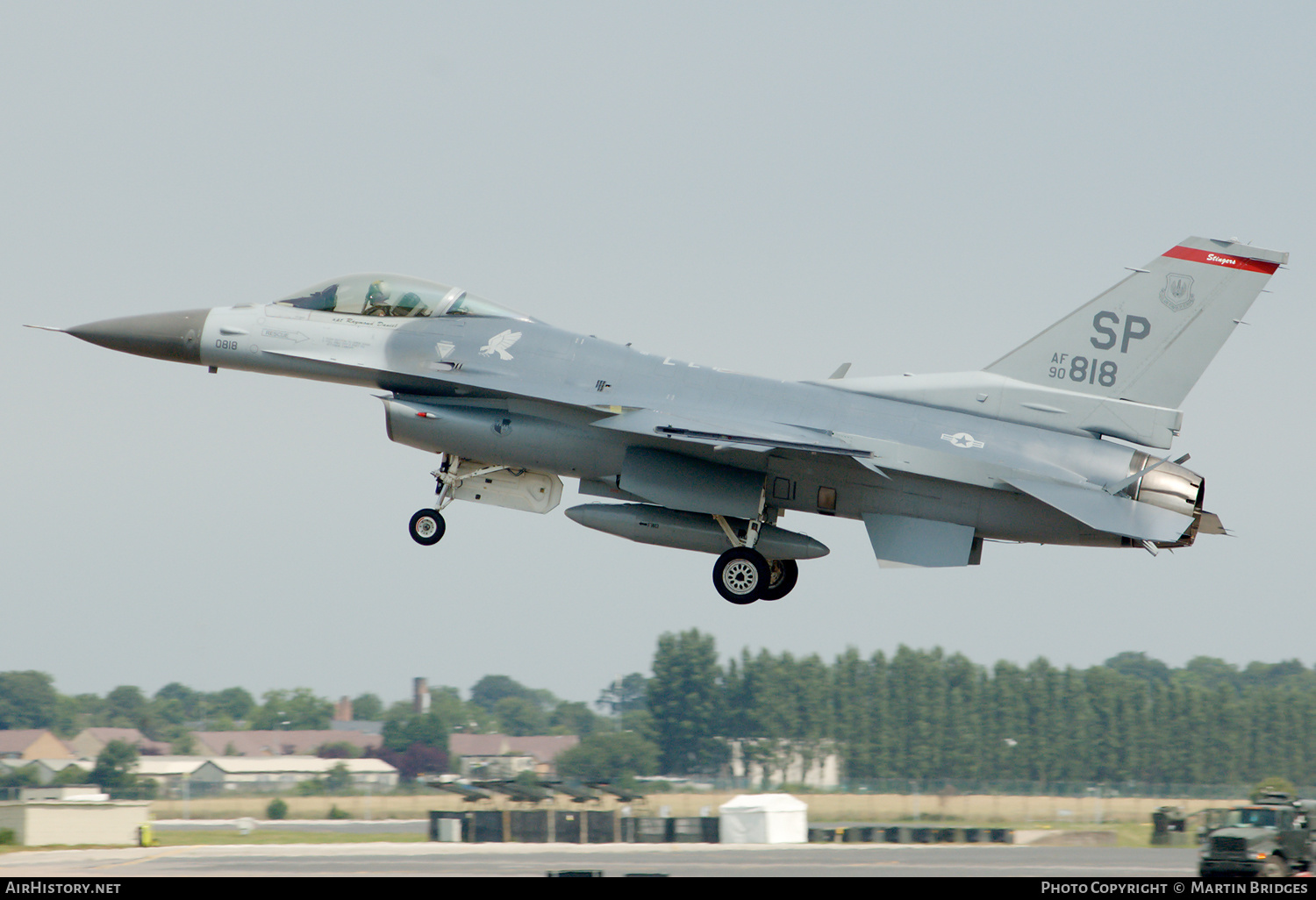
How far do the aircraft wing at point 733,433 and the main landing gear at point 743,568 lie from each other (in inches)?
43.5

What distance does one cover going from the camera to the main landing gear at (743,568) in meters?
17.1

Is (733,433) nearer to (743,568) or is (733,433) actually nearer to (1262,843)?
(743,568)

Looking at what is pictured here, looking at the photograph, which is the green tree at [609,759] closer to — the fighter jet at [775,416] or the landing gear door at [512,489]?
the landing gear door at [512,489]

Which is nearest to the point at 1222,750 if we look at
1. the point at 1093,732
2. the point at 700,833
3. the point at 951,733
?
the point at 1093,732

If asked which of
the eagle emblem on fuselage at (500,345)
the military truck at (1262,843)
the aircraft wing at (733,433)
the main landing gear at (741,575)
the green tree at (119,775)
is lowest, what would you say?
the green tree at (119,775)

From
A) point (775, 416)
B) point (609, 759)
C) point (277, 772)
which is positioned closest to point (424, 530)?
point (775, 416)

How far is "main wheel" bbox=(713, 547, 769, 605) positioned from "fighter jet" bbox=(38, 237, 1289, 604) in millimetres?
22

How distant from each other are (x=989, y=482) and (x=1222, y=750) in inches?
1503

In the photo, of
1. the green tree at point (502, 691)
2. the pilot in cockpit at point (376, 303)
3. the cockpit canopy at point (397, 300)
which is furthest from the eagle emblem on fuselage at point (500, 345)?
the green tree at point (502, 691)

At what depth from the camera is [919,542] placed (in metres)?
16.8

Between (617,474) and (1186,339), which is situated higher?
(1186,339)

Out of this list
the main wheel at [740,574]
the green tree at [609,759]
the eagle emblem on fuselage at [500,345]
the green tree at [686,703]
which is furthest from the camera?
the green tree at [686,703]

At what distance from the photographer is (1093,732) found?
167 feet

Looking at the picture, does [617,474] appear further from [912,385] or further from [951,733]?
[951,733]
